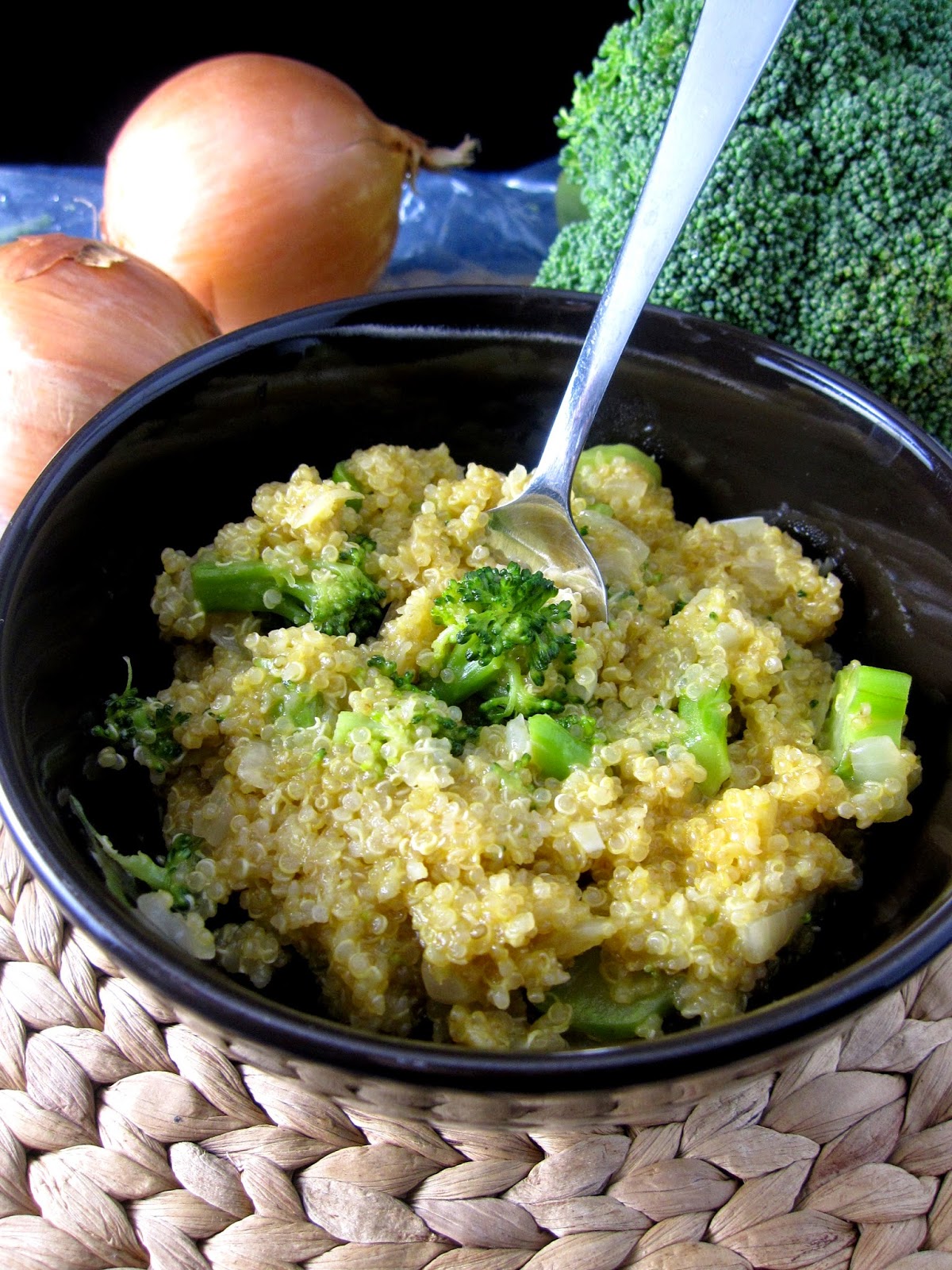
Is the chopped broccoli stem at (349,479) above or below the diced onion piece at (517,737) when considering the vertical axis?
above

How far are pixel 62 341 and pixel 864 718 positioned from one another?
1821 mm

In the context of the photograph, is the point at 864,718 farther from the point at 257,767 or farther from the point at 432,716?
the point at 257,767

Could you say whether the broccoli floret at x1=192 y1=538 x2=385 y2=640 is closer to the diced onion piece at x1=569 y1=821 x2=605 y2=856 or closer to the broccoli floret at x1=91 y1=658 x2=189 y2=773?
the broccoli floret at x1=91 y1=658 x2=189 y2=773

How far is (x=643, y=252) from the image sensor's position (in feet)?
6.92

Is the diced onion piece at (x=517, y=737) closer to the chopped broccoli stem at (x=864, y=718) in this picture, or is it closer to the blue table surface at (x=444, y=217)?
the chopped broccoli stem at (x=864, y=718)

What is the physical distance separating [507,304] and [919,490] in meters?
0.86

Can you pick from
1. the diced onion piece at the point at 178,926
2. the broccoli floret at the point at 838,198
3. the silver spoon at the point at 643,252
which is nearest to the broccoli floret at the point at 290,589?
the silver spoon at the point at 643,252

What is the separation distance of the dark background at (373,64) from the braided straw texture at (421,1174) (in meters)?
3.24

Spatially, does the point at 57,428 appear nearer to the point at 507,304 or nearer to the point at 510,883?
the point at 507,304

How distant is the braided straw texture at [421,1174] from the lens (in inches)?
67.2

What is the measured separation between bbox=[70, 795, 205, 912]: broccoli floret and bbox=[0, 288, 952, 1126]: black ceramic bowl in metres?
0.06

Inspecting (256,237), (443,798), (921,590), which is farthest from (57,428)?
(921,590)

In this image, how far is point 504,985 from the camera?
163 cm

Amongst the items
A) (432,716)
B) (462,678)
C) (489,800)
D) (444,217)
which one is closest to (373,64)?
(444,217)
